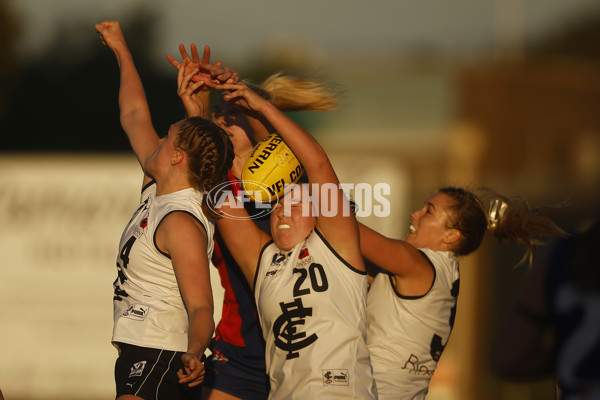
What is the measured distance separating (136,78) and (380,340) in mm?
1962

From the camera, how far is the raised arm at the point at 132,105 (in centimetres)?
408

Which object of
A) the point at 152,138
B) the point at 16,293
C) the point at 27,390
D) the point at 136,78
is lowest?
the point at 27,390

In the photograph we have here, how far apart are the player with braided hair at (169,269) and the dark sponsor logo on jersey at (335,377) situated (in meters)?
0.55

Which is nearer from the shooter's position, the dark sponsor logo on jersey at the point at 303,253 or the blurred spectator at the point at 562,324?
the blurred spectator at the point at 562,324

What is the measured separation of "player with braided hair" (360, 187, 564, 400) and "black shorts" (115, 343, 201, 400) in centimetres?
99

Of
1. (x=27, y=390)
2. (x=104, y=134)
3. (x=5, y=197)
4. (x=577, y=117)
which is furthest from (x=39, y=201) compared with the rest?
(x=577, y=117)

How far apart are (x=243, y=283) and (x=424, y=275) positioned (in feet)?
3.39

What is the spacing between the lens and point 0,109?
1717 centimetres

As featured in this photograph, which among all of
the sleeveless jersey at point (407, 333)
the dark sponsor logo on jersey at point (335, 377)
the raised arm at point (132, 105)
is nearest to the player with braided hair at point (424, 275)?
the sleeveless jersey at point (407, 333)

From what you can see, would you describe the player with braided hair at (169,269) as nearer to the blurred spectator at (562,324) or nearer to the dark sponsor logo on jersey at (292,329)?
the dark sponsor logo on jersey at (292,329)

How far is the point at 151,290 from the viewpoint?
364 cm

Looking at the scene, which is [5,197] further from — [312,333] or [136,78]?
[312,333]

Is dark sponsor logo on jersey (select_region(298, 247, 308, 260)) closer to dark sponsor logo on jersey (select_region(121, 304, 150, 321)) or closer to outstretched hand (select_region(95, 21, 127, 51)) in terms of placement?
dark sponsor logo on jersey (select_region(121, 304, 150, 321))

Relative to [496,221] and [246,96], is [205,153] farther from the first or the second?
[496,221]
